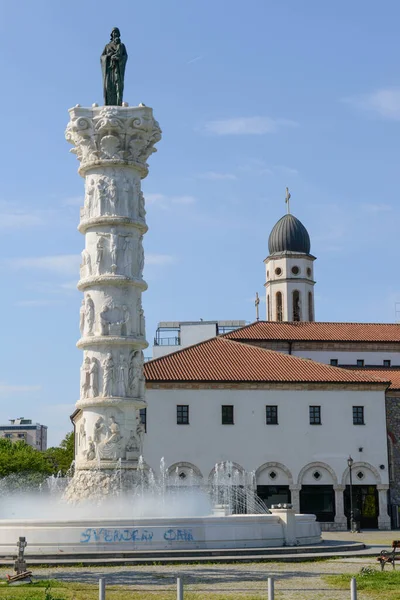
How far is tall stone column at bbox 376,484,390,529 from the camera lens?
159ft

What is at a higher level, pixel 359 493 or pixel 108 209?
pixel 108 209

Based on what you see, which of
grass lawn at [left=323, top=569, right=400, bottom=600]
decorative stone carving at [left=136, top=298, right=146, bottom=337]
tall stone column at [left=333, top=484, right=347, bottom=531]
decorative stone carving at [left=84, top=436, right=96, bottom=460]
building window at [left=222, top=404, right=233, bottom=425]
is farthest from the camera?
building window at [left=222, top=404, right=233, bottom=425]

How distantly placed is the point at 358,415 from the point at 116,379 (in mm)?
23781

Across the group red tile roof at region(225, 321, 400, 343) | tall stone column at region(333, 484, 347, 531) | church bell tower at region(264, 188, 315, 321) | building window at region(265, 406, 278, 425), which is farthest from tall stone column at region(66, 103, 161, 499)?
church bell tower at region(264, 188, 315, 321)

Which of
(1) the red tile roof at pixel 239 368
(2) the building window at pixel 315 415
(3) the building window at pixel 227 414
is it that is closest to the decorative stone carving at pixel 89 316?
(1) the red tile roof at pixel 239 368

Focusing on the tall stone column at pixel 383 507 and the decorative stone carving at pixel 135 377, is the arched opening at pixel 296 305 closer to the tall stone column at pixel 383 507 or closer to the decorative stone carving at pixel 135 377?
the tall stone column at pixel 383 507

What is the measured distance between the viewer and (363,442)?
49.7m

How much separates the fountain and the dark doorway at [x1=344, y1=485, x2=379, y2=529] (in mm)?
17785

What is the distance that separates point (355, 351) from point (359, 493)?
12.7 metres

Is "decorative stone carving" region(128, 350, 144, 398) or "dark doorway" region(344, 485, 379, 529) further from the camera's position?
"dark doorway" region(344, 485, 379, 529)

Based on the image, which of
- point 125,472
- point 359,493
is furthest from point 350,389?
point 125,472

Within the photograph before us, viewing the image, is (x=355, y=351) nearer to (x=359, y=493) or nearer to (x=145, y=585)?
(x=359, y=493)

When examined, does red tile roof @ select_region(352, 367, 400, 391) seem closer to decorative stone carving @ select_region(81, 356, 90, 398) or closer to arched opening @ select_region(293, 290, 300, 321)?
arched opening @ select_region(293, 290, 300, 321)

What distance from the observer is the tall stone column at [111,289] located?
29.2m
